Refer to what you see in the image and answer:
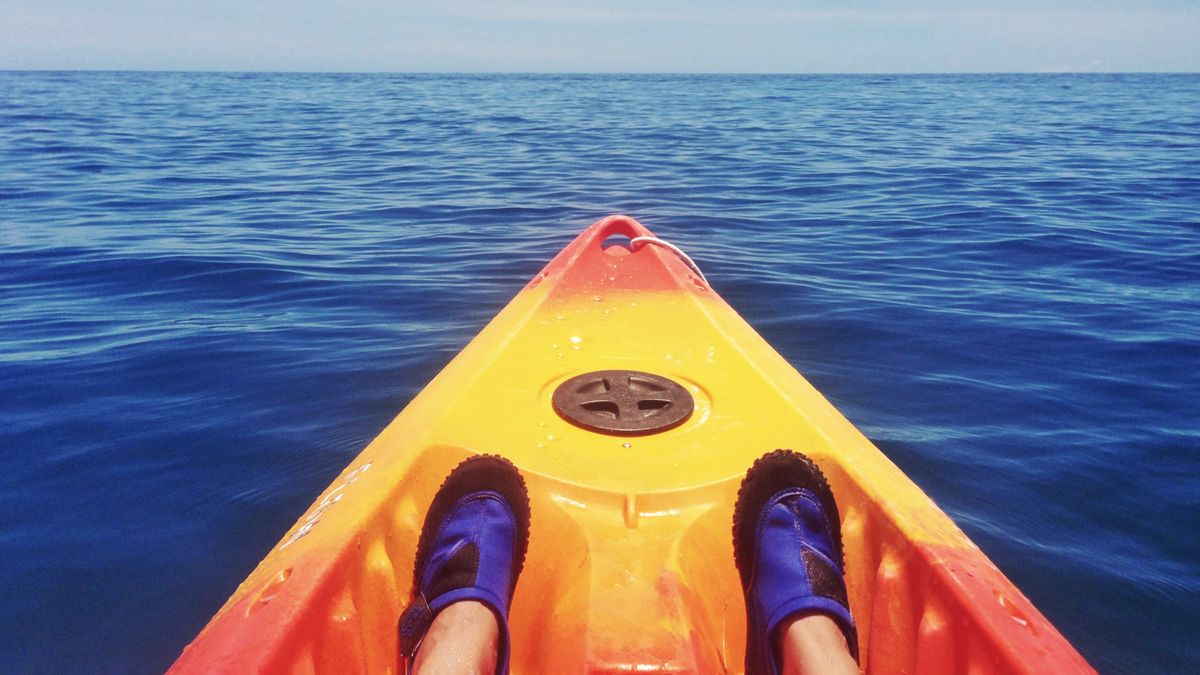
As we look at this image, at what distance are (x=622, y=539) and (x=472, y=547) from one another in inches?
16.0

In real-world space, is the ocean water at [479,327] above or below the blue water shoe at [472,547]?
below

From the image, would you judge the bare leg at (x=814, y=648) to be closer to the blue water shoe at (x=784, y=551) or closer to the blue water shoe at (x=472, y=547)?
the blue water shoe at (x=784, y=551)

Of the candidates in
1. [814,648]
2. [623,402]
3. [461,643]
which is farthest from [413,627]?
[623,402]

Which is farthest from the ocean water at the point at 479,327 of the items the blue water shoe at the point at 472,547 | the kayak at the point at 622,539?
the blue water shoe at the point at 472,547

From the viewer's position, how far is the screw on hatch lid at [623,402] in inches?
93.2

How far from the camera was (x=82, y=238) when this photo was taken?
23.0 feet

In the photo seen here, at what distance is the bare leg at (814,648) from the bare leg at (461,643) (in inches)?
24.3

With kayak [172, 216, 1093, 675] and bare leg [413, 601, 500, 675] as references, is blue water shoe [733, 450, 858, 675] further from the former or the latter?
bare leg [413, 601, 500, 675]

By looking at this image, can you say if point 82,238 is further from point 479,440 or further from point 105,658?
point 479,440

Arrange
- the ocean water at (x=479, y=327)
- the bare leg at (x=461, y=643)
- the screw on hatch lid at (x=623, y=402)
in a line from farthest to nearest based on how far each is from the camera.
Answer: the ocean water at (x=479, y=327) → the screw on hatch lid at (x=623, y=402) → the bare leg at (x=461, y=643)

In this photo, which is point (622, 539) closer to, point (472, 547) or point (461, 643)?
point (472, 547)

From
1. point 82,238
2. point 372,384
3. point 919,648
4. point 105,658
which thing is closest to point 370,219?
point 82,238

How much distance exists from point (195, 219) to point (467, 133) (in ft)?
34.1

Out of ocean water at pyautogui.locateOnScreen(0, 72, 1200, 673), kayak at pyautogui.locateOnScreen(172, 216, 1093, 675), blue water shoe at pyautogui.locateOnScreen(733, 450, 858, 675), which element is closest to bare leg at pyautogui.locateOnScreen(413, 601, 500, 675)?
kayak at pyautogui.locateOnScreen(172, 216, 1093, 675)
